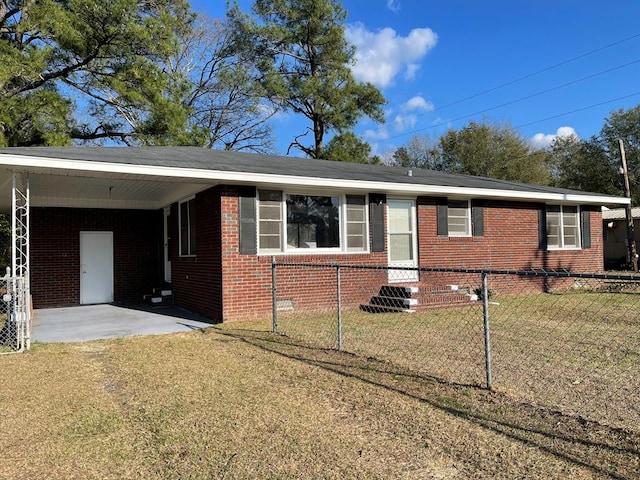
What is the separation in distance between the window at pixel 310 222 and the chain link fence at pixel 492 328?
0.57 metres

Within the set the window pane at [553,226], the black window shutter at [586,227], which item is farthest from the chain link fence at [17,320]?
the black window shutter at [586,227]

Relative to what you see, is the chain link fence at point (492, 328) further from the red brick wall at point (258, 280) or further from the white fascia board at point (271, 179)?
the white fascia board at point (271, 179)

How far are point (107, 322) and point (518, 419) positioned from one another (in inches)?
311

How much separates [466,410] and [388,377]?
1.18 metres

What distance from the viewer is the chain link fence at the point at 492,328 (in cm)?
454

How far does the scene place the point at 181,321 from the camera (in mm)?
9273

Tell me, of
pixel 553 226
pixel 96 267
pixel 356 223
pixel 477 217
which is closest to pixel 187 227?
pixel 96 267

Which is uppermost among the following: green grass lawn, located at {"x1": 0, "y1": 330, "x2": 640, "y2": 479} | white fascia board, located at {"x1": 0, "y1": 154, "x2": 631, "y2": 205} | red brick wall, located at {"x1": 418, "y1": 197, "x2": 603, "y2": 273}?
white fascia board, located at {"x1": 0, "y1": 154, "x2": 631, "y2": 205}

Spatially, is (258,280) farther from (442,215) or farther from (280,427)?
(280,427)

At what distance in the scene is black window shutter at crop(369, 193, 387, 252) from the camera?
1054 cm

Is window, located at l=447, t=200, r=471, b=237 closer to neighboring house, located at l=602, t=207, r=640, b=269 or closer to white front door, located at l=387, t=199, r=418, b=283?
white front door, located at l=387, t=199, r=418, b=283

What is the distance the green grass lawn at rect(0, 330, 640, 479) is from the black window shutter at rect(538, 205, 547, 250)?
31.3 ft

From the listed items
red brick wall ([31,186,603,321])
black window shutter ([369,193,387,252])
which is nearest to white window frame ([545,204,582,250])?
red brick wall ([31,186,603,321])

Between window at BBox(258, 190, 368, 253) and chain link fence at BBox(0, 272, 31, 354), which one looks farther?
window at BBox(258, 190, 368, 253)
